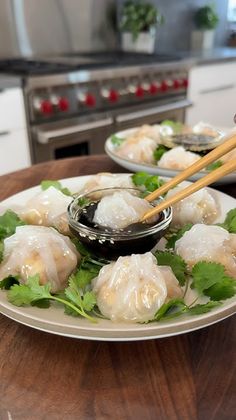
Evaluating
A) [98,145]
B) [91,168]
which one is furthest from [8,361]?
[98,145]

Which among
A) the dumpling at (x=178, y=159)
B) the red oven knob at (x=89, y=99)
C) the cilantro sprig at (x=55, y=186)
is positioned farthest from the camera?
the red oven knob at (x=89, y=99)

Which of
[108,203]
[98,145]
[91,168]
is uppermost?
[108,203]

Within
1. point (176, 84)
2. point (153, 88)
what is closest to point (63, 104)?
point (153, 88)

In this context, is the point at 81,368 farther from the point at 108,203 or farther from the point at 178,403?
the point at 108,203

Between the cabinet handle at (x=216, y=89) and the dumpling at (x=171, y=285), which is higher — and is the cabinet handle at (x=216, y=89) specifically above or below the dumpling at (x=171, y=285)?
below

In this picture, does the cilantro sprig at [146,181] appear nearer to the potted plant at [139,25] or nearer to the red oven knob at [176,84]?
the red oven knob at [176,84]

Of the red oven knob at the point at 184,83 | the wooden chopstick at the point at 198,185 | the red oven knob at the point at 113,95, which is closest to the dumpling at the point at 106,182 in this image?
the wooden chopstick at the point at 198,185
